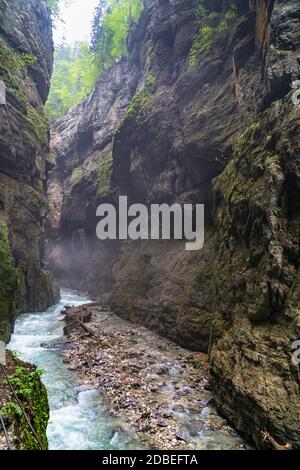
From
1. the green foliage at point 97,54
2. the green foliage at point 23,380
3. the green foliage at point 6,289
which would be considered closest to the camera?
the green foliage at point 23,380

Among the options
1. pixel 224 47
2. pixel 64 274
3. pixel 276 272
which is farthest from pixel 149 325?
pixel 64 274

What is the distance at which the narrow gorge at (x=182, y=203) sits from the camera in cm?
859

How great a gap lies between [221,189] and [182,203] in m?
4.71

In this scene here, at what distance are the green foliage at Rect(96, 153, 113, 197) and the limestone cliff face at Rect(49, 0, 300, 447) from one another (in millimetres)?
256

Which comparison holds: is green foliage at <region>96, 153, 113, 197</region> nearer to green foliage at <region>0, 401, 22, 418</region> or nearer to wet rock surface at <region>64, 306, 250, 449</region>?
wet rock surface at <region>64, 306, 250, 449</region>

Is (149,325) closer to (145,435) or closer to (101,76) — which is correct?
(145,435)

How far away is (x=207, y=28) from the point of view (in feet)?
64.8

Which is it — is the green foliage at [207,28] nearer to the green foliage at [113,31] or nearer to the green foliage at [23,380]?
the green foliage at [113,31]

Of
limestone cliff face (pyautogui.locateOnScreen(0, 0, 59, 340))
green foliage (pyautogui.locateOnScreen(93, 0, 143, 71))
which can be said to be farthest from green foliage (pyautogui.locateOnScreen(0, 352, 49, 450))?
green foliage (pyautogui.locateOnScreen(93, 0, 143, 71))

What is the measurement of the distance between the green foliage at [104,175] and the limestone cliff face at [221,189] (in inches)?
10.1

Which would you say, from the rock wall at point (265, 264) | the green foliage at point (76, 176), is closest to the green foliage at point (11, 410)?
the rock wall at point (265, 264)

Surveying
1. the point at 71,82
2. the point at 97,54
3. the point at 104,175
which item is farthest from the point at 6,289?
the point at 71,82

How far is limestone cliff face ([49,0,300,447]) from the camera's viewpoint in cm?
867

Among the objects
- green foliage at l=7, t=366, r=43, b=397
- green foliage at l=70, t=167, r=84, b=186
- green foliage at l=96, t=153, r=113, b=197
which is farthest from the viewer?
green foliage at l=70, t=167, r=84, b=186
